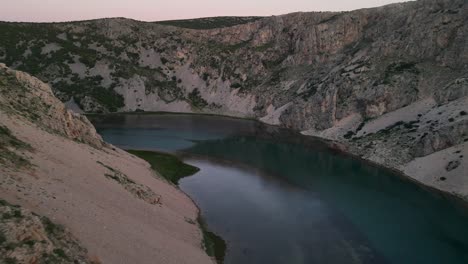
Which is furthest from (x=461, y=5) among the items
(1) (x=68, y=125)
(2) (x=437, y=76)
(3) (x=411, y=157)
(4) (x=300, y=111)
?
(1) (x=68, y=125)

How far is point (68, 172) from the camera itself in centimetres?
4231

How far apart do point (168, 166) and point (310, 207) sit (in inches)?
1204

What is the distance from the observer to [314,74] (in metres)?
153

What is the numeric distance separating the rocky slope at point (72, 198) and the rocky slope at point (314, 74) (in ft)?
170

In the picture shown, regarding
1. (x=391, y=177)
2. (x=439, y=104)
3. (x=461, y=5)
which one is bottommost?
(x=391, y=177)

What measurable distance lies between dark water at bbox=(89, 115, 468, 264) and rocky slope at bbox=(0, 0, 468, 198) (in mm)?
11342

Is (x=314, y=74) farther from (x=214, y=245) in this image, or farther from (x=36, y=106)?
A: (x=214, y=245)

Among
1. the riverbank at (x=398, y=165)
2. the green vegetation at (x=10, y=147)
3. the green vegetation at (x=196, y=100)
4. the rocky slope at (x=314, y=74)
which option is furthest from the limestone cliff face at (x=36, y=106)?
the green vegetation at (x=196, y=100)

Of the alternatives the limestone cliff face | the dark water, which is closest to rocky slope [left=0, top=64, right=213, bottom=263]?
the limestone cliff face

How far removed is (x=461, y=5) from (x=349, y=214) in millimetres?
94881

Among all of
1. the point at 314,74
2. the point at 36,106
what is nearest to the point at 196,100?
the point at 314,74

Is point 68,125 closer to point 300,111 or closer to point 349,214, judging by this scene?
point 349,214

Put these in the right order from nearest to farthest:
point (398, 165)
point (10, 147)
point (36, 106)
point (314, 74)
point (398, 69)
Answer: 1. point (10, 147)
2. point (36, 106)
3. point (398, 165)
4. point (398, 69)
5. point (314, 74)

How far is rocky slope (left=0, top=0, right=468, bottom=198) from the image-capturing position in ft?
316
